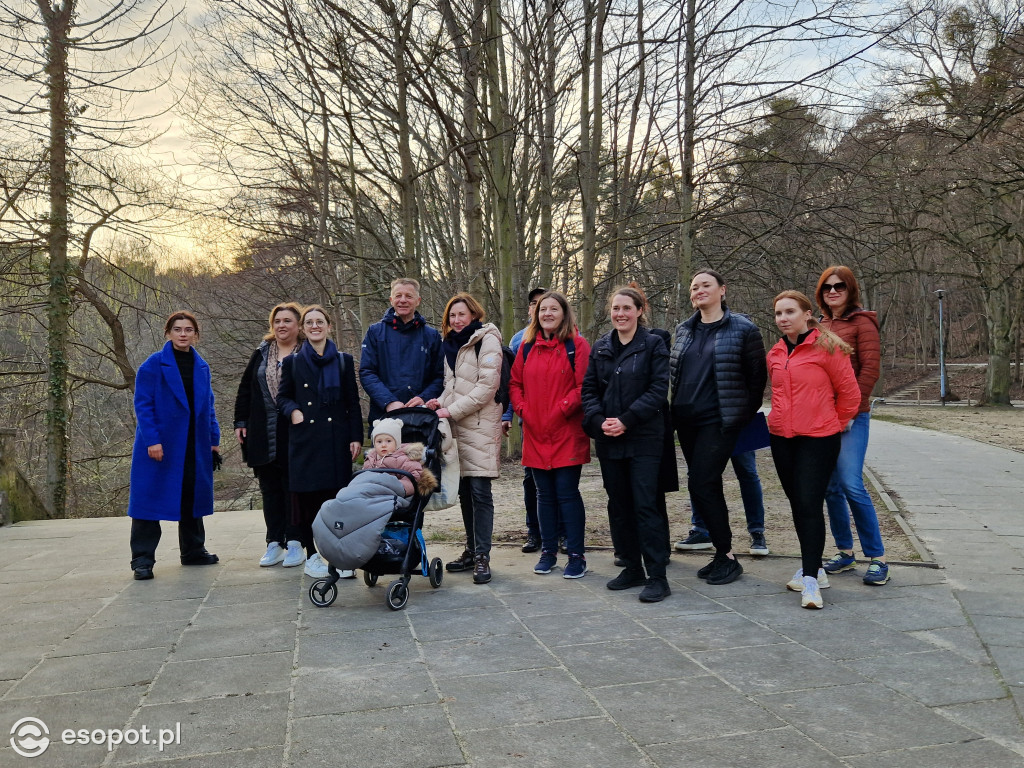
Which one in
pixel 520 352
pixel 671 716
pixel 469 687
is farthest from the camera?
pixel 520 352

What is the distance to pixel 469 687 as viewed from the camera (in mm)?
3508

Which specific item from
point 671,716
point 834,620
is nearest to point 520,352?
point 834,620

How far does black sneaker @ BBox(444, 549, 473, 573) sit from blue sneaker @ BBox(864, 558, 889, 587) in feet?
8.50

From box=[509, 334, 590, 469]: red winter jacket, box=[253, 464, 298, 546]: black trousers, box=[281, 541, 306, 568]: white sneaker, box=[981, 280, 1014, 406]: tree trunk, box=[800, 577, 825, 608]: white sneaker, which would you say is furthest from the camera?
box=[981, 280, 1014, 406]: tree trunk

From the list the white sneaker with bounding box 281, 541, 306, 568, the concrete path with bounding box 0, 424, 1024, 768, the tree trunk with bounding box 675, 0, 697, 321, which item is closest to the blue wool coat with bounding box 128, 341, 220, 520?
the concrete path with bounding box 0, 424, 1024, 768

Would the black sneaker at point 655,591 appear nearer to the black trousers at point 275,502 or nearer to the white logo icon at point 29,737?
the black trousers at point 275,502

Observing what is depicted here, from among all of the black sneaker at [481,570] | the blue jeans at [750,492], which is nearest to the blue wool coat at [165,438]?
the black sneaker at [481,570]

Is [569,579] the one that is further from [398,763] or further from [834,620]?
[398,763]

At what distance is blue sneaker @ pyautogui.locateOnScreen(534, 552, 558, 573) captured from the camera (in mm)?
5699

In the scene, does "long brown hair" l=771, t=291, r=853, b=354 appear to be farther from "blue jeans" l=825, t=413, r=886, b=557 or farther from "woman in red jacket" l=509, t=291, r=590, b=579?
"woman in red jacket" l=509, t=291, r=590, b=579

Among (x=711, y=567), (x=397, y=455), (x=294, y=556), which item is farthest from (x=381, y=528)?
(x=711, y=567)

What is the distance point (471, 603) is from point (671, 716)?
1.95 meters

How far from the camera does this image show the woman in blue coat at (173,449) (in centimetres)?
595

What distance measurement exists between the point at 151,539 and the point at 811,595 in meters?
4.48
